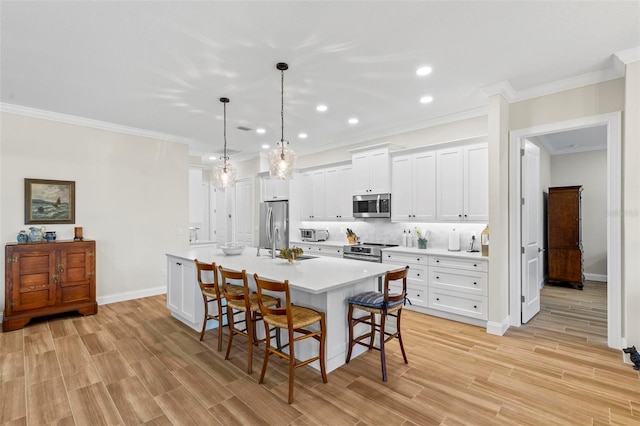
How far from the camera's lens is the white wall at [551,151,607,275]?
256 inches

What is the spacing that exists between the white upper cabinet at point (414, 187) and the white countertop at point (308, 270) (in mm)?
1874

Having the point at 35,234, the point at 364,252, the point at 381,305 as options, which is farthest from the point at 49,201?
the point at 381,305

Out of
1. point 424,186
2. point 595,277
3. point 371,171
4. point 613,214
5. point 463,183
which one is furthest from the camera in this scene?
point 595,277

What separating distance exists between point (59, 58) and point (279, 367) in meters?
3.68

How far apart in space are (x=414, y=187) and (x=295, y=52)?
2.93 metres

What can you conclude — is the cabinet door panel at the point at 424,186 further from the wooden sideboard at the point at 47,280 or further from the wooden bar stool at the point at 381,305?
the wooden sideboard at the point at 47,280

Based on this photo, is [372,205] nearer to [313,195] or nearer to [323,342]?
[313,195]

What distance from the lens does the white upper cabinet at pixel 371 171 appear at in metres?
5.24

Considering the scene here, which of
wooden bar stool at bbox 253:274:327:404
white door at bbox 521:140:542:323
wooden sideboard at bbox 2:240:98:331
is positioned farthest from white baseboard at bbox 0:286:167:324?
white door at bbox 521:140:542:323

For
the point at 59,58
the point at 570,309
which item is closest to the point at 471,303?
the point at 570,309

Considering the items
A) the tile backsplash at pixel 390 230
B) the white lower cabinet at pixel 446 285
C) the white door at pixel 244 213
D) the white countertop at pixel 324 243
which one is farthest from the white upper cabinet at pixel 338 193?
the white door at pixel 244 213

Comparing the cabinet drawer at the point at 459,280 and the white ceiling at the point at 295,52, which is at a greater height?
the white ceiling at the point at 295,52

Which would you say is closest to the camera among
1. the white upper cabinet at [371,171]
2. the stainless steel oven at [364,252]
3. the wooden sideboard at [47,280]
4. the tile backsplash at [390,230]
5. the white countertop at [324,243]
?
the wooden sideboard at [47,280]

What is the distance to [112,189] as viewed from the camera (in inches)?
204
